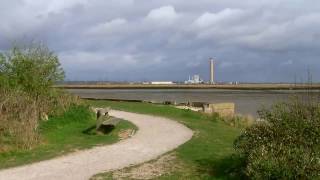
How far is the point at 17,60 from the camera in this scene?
2891cm

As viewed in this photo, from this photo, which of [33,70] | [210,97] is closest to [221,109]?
[33,70]

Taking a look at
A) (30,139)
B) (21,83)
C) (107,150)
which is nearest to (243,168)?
(107,150)

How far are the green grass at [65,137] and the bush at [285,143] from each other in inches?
242

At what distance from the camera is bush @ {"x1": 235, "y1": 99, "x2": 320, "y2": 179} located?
11430 mm

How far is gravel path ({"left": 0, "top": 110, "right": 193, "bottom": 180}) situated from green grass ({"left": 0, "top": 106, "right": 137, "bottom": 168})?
65 cm

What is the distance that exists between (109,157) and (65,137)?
499 centimetres

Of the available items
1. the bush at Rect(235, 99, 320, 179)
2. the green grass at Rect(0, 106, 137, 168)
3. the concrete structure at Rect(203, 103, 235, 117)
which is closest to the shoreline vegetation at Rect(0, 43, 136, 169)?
the green grass at Rect(0, 106, 137, 168)

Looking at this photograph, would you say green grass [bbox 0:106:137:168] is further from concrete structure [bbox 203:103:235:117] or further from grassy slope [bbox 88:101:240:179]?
concrete structure [bbox 203:103:235:117]

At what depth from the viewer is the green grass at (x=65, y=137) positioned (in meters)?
16.2

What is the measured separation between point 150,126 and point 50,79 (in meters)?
7.61

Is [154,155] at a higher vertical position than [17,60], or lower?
lower

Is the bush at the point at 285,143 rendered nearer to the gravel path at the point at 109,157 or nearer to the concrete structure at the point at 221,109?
the gravel path at the point at 109,157

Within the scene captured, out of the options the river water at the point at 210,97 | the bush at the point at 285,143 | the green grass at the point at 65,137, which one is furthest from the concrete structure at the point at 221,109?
the bush at the point at 285,143

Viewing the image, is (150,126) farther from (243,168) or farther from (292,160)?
(292,160)
